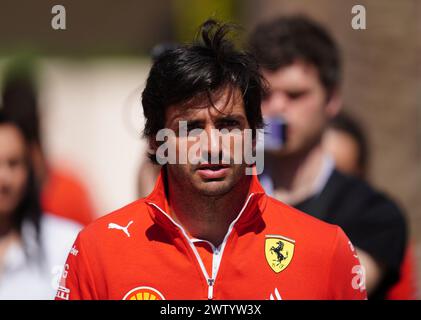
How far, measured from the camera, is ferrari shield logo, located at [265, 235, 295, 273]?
9.48ft

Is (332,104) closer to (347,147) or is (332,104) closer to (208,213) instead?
(347,147)

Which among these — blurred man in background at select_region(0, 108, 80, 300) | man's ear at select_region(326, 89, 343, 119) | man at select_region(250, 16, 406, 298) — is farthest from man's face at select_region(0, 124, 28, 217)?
man's ear at select_region(326, 89, 343, 119)

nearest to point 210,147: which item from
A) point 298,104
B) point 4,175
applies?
point 298,104

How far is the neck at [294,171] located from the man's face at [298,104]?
0.04 metres

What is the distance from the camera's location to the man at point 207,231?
9.37 feet

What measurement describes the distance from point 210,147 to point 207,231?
258 mm

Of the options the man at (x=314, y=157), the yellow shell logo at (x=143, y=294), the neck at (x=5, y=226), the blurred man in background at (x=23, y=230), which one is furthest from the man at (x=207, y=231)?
the neck at (x=5, y=226)

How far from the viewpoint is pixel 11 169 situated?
15.1 ft

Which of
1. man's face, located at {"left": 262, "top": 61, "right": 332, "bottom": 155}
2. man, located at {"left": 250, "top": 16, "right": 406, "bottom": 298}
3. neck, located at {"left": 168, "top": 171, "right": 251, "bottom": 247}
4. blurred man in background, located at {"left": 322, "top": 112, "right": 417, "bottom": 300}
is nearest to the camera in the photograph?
neck, located at {"left": 168, "top": 171, "right": 251, "bottom": 247}

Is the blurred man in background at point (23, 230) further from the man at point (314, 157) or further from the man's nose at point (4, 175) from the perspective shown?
the man at point (314, 157)

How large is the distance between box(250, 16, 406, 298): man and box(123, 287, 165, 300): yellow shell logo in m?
1.19

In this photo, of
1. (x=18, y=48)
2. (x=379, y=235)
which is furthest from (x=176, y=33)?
(x=379, y=235)

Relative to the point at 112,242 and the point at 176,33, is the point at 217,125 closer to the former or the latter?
the point at 112,242

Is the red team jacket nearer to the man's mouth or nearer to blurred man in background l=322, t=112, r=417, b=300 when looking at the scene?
the man's mouth
